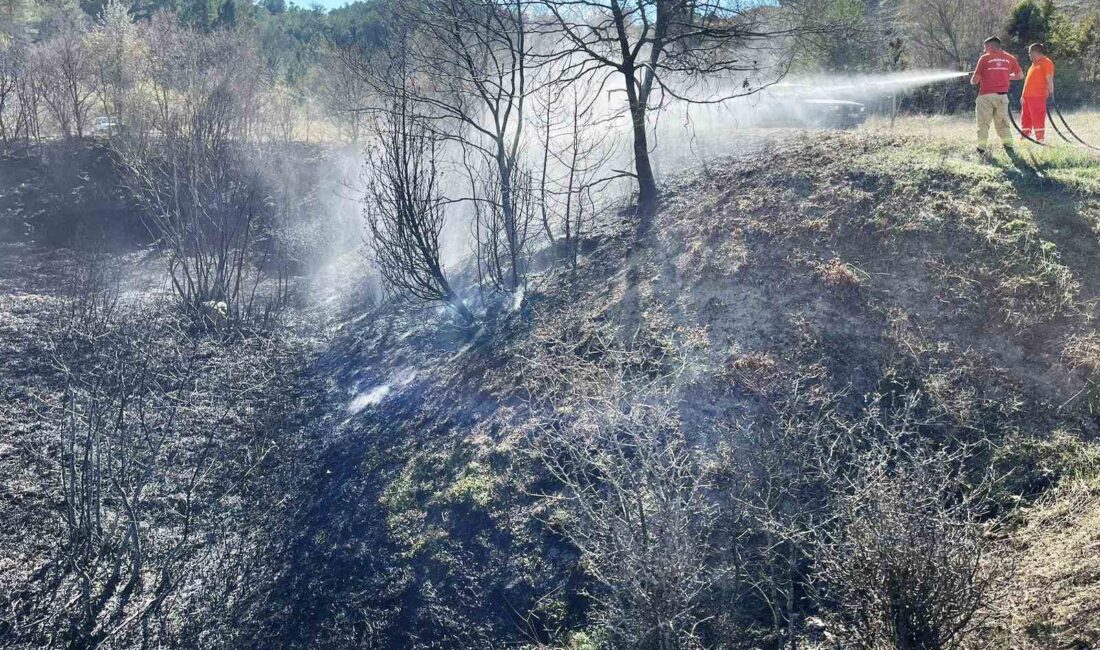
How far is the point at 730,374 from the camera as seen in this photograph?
6941 mm

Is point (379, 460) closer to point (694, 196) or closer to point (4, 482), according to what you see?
A: point (4, 482)

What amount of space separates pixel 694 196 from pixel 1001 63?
3991 millimetres

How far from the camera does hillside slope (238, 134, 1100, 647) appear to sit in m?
5.88

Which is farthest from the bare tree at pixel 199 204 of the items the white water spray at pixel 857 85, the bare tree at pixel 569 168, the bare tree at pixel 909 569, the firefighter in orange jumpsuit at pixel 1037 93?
the white water spray at pixel 857 85

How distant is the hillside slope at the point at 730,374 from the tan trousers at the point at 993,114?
2.56 ft

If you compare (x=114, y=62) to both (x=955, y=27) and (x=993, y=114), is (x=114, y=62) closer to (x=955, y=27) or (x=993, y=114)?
(x=955, y=27)

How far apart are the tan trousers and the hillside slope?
2.56ft

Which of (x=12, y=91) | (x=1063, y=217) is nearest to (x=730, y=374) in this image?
(x=1063, y=217)

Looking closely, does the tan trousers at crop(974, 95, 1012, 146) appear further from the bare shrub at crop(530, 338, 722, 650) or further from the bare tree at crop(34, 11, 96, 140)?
the bare tree at crop(34, 11, 96, 140)

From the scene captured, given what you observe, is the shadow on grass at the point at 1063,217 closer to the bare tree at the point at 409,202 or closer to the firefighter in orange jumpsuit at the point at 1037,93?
the firefighter in orange jumpsuit at the point at 1037,93

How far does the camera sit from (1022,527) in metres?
5.16

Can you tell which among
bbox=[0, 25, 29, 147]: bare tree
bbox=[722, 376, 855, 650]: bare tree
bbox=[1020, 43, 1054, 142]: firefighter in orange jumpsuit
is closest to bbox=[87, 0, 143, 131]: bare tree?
bbox=[0, 25, 29, 147]: bare tree

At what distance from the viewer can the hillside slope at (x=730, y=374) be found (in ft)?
19.3

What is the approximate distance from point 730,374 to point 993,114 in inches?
219
